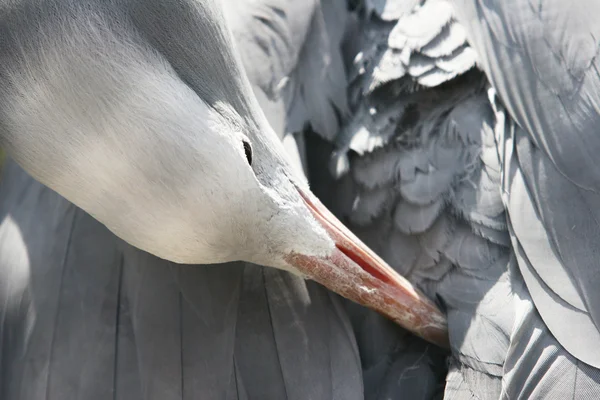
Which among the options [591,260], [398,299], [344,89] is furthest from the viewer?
[344,89]

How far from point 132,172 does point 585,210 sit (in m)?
0.79

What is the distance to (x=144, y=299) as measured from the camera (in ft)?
5.83

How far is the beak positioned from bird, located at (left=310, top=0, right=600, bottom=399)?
0.17 feet

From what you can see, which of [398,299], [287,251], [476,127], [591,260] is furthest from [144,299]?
[591,260]

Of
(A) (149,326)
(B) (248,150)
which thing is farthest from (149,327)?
(B) (248,150)

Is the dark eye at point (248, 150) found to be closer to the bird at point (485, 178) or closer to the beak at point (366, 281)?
the beak at point (366, 281)

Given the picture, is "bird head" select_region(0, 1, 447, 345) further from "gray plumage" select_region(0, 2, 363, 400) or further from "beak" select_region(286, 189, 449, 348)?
"gray plumage" select_region(0, 2, 363, 400)

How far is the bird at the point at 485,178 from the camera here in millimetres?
1643

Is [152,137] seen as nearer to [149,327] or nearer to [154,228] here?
[154,228]

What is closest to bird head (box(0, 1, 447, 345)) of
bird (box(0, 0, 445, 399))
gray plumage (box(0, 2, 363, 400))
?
bird (box(0, 0, 445, 399))

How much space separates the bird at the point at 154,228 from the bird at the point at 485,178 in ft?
0.37

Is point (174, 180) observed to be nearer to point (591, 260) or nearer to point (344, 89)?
point (344, 89)

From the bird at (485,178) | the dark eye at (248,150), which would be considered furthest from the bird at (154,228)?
the bird at (485,178)

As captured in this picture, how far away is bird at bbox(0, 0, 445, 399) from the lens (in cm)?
147
